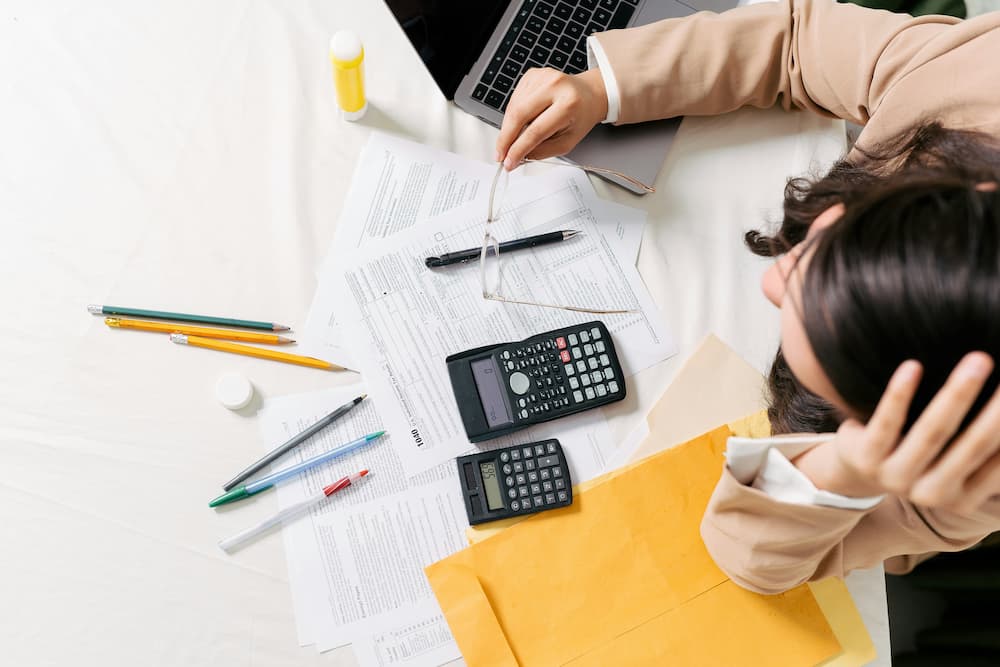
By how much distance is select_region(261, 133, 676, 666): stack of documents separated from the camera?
2.17ft

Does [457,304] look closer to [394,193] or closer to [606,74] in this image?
[394,193]

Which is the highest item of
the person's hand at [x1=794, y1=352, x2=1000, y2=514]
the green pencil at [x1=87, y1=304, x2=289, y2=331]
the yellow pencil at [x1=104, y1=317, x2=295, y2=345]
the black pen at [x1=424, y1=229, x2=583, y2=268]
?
the person's hand at [x1=794, y1=352, x2=1000, y2=514]

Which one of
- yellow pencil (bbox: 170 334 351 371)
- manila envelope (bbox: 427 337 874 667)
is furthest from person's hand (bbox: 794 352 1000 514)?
yellow pencil (bbox: 170 334 351 371)

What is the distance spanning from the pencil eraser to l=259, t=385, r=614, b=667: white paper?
0.02 m

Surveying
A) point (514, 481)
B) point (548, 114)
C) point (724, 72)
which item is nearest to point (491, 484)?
point (514, 481)

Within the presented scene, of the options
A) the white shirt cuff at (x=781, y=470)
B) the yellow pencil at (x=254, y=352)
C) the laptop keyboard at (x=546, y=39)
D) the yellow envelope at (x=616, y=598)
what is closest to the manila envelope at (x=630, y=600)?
the yellow envelope at (x=616, y=598)

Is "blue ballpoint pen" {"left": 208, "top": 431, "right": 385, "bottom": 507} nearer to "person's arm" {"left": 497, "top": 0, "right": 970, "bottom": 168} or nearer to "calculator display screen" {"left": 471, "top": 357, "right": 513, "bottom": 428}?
"calculator display screen" {"left": 471, "top": 357, "right": 513, "bottom": 428}

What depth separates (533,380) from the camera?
70 centimetres

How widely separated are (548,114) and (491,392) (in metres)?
0.27

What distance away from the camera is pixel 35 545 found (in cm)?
67

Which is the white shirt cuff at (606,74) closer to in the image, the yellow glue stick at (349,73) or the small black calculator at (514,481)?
the yellow glue stick at (349,73)

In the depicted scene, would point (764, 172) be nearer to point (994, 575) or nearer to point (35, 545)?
point (994, 575)

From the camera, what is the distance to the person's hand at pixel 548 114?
2.35 feet

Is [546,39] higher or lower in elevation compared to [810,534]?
higher
